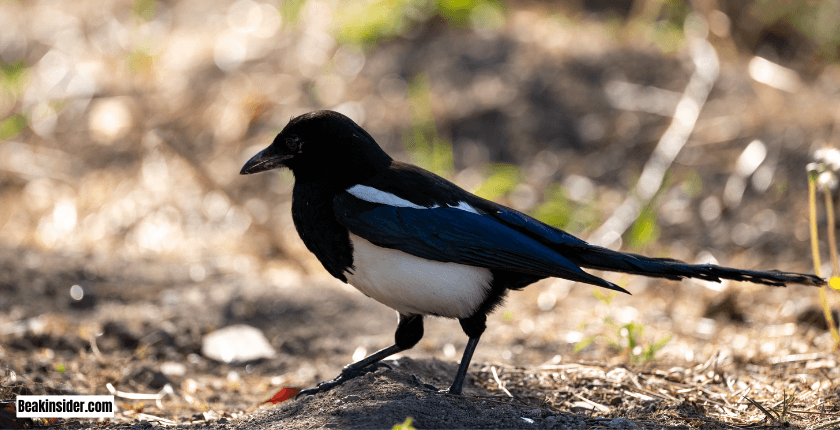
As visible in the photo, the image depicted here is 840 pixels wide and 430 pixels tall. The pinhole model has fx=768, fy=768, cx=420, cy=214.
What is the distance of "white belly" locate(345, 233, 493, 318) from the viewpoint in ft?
9.25

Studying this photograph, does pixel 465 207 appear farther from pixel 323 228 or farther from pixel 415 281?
pixel 323 228

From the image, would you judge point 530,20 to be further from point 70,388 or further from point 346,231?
point 70,388

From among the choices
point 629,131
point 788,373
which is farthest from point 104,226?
point 788,373

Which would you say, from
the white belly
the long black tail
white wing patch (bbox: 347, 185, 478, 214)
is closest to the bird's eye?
Result: white wing patch (bbox: 347, 185, 478, 214)

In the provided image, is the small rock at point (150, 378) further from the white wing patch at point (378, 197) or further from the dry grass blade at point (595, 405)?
the dry grass blade at point (595, 405)


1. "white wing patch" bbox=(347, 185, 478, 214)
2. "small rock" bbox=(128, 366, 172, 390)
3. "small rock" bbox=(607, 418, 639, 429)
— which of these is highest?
"white wing patch" bbox=(347, 185, 478, 214)

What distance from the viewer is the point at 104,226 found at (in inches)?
233

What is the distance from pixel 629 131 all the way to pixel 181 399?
4.34m

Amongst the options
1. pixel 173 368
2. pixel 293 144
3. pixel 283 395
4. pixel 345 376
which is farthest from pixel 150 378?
pixel 293 144

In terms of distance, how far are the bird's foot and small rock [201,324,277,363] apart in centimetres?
100

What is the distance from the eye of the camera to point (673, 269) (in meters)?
2.79

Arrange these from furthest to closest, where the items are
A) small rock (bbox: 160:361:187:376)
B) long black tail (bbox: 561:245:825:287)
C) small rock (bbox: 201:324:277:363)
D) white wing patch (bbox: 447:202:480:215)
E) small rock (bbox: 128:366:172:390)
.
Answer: small rock (bbox: 201:324:277:363)
small rock (bbox: 160:361:187:376)
small rock (bbox: 128:366:172:390)
white wing patch (bbox: 447:202:480:215)
long black tail (bbox: 561:245:825:287)

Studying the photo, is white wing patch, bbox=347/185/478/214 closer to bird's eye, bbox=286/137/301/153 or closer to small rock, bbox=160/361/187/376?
bird's eye, bbox=286/137/301/153

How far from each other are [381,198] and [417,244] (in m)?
0.24
